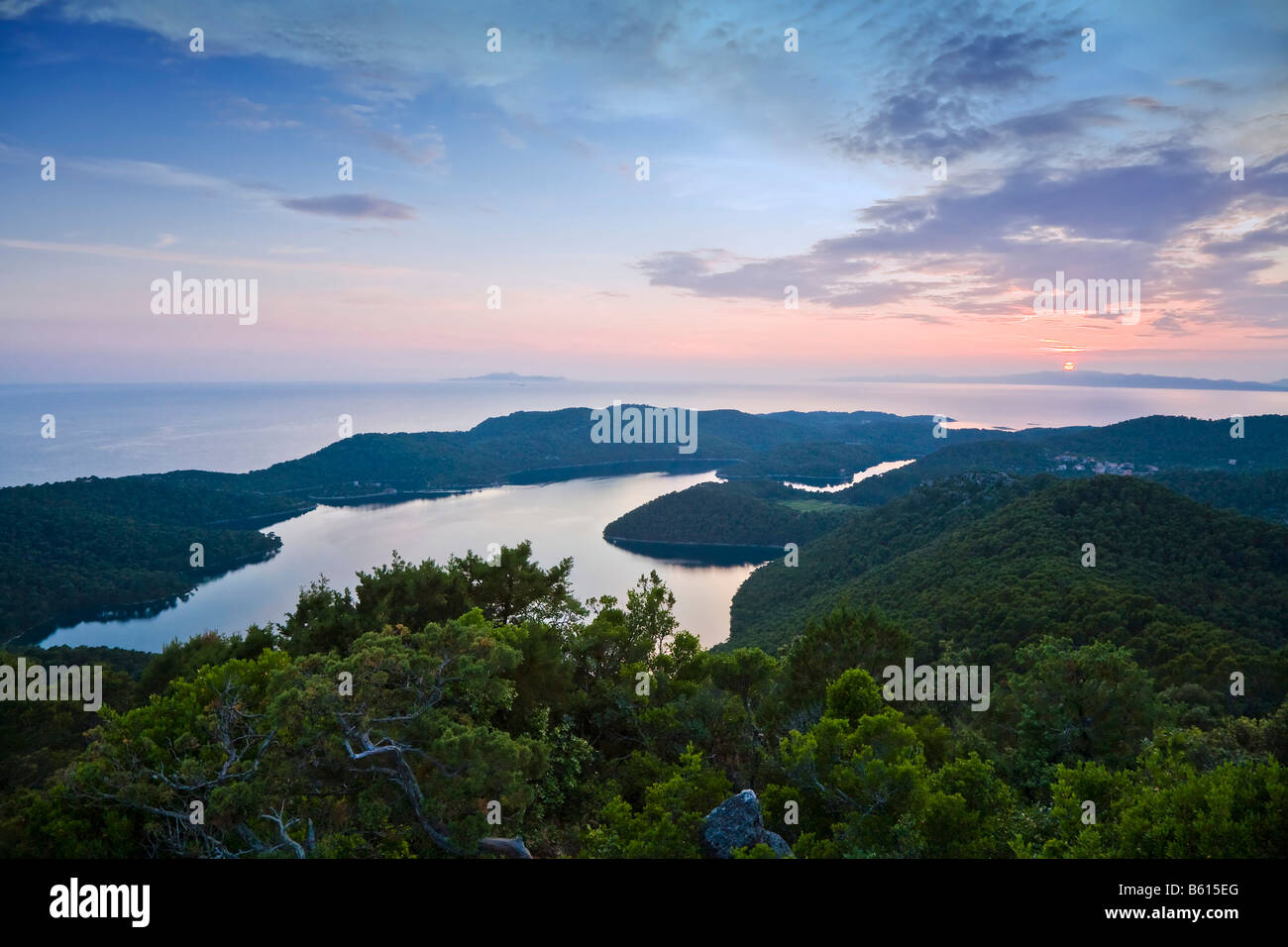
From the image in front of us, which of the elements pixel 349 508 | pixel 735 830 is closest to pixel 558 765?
pixel 735 830

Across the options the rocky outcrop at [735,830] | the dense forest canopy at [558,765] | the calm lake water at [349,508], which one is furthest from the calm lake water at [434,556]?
the rocky outcrop at [735,830]

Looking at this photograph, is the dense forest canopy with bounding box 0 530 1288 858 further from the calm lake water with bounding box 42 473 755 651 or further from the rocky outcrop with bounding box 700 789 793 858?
the calm lake water with bounding box 42 473 755 651

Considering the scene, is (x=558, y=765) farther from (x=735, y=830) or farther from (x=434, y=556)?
(x=434, y=556)

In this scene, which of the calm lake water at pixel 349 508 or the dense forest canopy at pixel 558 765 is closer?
the dense forest canopy at pixel 558 765

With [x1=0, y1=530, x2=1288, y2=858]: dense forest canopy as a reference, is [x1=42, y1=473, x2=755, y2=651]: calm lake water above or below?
below

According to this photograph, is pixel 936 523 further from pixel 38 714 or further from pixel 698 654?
pixel 38 714

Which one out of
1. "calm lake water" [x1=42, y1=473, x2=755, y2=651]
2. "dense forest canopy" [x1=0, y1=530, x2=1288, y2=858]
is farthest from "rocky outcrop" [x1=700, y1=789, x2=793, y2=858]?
"calm lake water" [x1=42, y1=473, x2=755, y2=651]

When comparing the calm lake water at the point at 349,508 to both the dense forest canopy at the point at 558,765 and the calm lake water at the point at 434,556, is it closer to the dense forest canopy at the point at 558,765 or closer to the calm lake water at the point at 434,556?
the calm lake water at the point at 434,556
